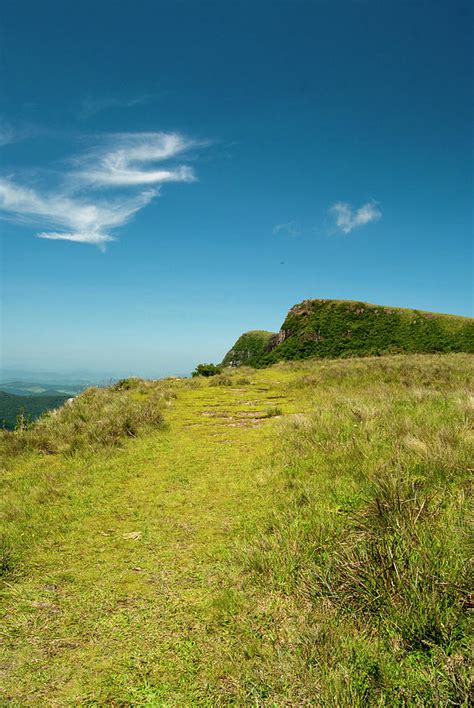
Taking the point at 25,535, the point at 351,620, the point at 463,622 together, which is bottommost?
the point at 25,535

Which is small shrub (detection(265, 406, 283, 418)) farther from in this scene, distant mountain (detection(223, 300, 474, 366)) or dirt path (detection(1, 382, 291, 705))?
distant mountain (detection(223, 300, 474, 366))

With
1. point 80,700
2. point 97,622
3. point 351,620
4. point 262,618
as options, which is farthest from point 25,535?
point 351,620

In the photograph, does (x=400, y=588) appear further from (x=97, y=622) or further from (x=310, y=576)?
(x=97, y=622)

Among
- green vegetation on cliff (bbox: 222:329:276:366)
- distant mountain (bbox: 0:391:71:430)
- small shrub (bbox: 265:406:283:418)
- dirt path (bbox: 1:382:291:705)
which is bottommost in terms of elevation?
distant mountain (bbox: 0:391:71:430)

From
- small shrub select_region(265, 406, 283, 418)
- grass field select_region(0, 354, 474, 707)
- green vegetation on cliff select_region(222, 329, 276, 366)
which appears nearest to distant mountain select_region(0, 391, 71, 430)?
grass field select_region(0, 354, 474, 707)

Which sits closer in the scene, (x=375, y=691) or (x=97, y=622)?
(x=375, y=691)

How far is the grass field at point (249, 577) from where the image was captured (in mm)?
1941

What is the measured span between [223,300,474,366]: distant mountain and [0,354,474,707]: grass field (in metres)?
82.7

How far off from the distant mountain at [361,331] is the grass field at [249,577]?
271 ft

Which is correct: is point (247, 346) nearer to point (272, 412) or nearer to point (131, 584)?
point (272, 412)

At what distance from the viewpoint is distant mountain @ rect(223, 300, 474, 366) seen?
8562 cm

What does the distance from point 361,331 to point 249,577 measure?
4077 inches

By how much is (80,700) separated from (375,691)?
171cm

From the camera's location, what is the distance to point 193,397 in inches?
550
